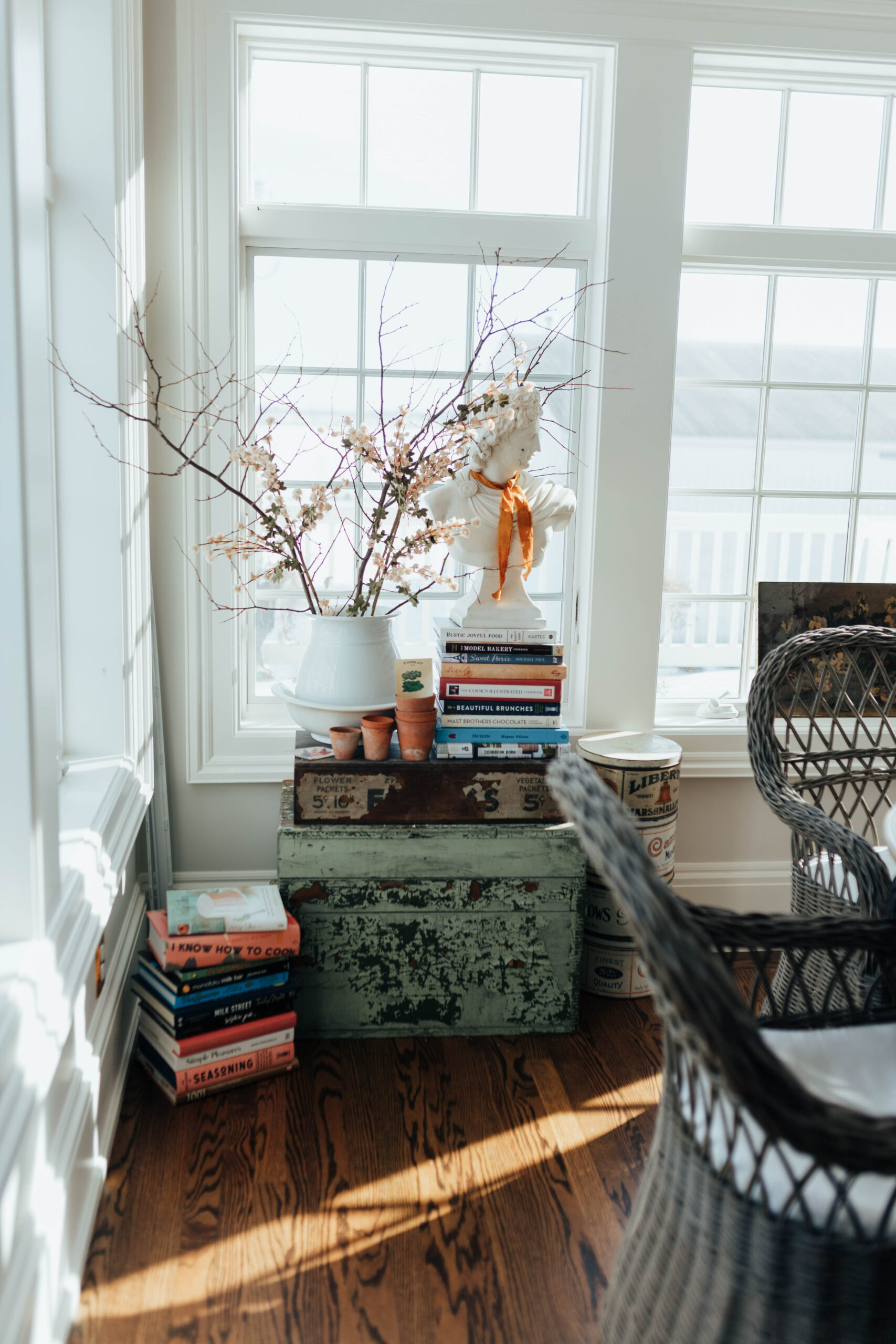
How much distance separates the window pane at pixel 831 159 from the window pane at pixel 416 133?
36.3 inches

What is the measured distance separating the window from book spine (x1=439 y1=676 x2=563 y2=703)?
2.52ft

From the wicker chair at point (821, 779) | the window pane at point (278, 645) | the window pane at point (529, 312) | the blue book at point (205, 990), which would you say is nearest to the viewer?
the wicker chair at point (821, 779)

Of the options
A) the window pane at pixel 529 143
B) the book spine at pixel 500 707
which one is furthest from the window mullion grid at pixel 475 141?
the book spine at pixel 500 707

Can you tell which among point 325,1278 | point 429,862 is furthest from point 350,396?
point 325,1278

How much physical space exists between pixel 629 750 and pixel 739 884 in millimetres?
712

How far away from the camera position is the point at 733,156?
2.82 meters

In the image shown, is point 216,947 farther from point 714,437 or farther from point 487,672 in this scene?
point 714,437

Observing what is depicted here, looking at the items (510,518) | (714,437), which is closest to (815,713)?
(510,518)

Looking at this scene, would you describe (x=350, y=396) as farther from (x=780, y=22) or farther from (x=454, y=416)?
(x=780, y=22)

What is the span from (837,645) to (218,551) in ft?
4.52

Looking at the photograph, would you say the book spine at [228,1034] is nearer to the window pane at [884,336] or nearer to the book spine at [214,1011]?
the book spine at [214,1011]

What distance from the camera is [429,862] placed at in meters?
2.32

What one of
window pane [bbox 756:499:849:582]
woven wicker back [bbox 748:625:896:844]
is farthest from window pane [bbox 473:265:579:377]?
woven wicker back [bbox 748:625:896:844]

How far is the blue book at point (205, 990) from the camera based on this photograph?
6.88 ft
